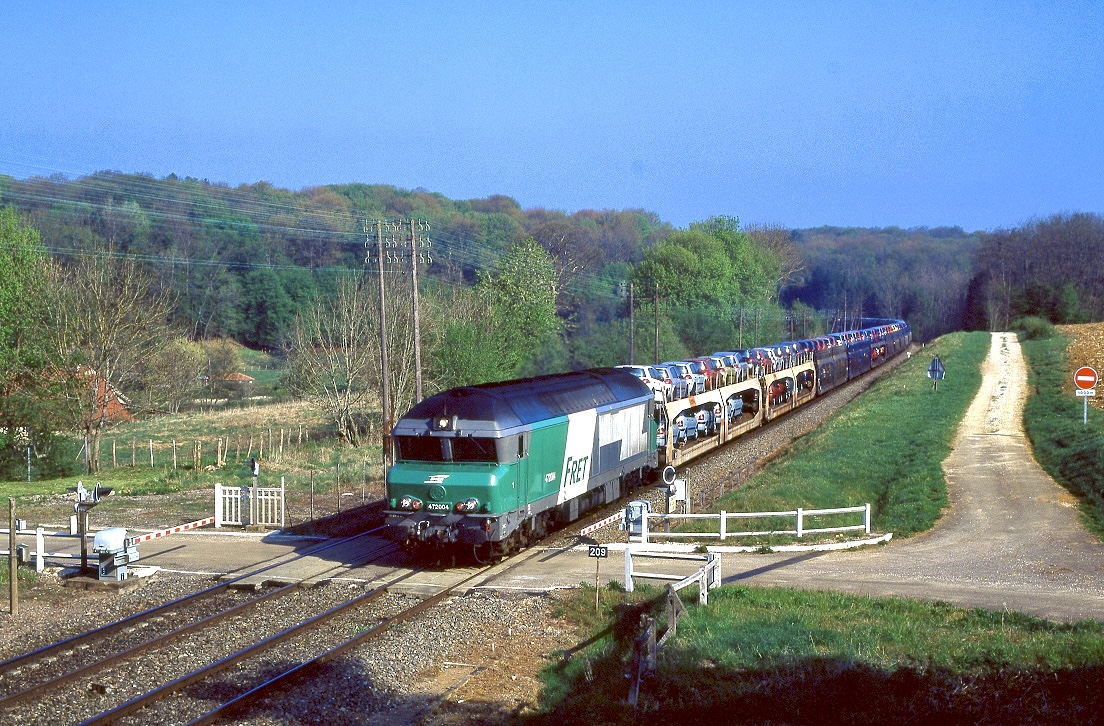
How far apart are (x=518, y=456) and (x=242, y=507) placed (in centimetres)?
981

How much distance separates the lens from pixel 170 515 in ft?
81.3

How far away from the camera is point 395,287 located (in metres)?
48.4

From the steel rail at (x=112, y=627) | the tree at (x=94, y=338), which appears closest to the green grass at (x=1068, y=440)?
the steel rail at (x=112, y=627)

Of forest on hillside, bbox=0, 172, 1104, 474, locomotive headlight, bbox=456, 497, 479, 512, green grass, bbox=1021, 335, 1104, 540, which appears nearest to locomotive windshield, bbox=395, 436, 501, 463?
locomotive headlight, bbox=456, 497, 479, 512

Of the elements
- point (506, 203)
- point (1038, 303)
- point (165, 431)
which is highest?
point (506, 203)

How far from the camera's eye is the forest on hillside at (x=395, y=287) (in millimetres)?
38062

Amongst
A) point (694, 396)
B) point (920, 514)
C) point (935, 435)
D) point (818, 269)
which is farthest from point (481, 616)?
point (818, 269)

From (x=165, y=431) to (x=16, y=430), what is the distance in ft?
57.8

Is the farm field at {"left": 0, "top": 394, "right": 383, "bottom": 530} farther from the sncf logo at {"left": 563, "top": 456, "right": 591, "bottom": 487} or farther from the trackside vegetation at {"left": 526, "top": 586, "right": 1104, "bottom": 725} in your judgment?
the trackside vegetation at {"left": 526, "top": 586, "right": 1104, "bottom": 725}

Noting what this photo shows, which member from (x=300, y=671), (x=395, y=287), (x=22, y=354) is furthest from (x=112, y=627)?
(x=395, y=287)

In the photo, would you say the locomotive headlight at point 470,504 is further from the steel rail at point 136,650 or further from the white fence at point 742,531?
the white fence at point 742,531

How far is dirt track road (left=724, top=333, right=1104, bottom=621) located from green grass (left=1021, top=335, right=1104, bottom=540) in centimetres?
46

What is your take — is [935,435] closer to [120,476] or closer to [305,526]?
[305,526]

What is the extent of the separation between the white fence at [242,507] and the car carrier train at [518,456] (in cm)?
594
